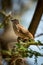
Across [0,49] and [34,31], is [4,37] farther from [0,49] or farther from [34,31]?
[34,31]

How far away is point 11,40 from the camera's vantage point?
2.23 ft

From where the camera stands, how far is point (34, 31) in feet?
3.13

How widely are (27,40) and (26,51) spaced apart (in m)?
0.08

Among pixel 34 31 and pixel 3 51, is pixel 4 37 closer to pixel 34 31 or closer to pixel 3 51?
pixel 3 51

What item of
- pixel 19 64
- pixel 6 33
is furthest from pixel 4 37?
pixel 19 64

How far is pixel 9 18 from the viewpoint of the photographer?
664 millimetres

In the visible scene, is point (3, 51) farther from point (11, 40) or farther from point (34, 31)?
point (34, 31)

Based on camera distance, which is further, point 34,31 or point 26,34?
point 34,31

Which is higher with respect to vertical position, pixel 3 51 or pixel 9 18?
pixel 9 18

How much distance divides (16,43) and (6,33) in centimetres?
7

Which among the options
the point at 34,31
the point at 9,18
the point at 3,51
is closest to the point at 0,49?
the point at 3,51

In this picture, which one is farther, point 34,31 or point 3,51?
point 34,31

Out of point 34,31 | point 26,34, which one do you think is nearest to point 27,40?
point 26,34

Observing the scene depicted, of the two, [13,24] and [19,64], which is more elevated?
[13,24]
